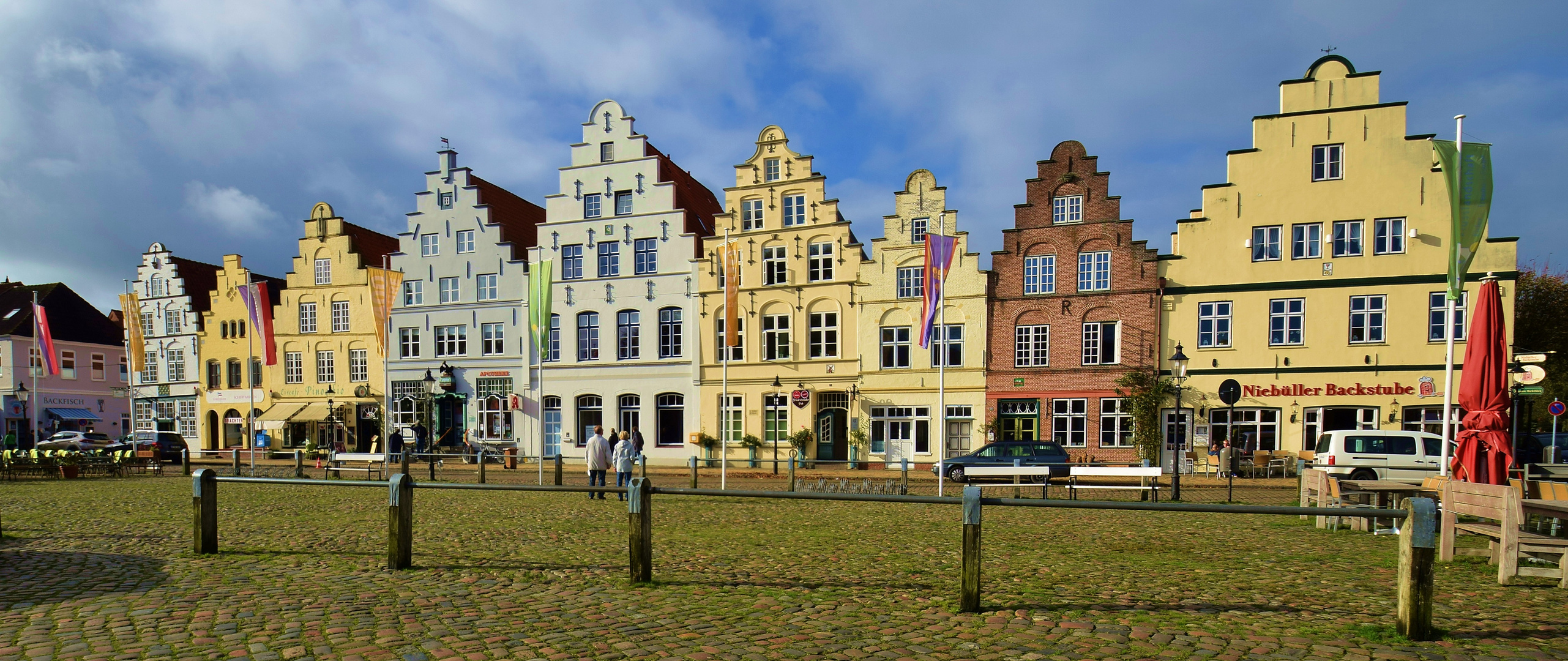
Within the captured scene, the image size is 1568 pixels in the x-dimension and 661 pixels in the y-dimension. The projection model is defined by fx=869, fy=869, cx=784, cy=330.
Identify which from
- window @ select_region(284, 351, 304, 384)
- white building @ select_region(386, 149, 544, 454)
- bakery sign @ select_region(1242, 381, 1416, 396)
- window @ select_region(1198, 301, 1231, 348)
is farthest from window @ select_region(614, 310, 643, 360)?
bakery sign @ select_region(1242, 381, 1416, 396)

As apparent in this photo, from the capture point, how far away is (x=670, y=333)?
1353 inches

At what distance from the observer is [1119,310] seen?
95.1 ft

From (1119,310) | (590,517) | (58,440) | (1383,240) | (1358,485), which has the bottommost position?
(58,440)

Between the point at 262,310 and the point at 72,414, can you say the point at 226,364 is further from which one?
the point at 72,414

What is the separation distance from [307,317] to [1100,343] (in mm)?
34884

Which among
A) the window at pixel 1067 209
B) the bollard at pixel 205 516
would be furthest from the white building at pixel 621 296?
the bollard at pixel 205 516

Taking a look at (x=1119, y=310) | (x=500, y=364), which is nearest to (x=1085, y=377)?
(x=1119, y=310)

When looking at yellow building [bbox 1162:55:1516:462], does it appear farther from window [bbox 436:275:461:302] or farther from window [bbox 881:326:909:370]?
window [bbox 436:275:461:302]

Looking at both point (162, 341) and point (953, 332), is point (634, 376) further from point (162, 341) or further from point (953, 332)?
point (162, 341)

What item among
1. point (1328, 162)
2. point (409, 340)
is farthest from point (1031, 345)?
point (409, 340)

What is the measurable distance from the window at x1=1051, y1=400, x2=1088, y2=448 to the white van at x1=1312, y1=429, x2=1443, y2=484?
322 inches

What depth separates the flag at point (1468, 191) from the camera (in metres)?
13.5

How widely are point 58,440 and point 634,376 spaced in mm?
28526

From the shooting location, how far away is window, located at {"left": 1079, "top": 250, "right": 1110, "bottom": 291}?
2923 centimetres
